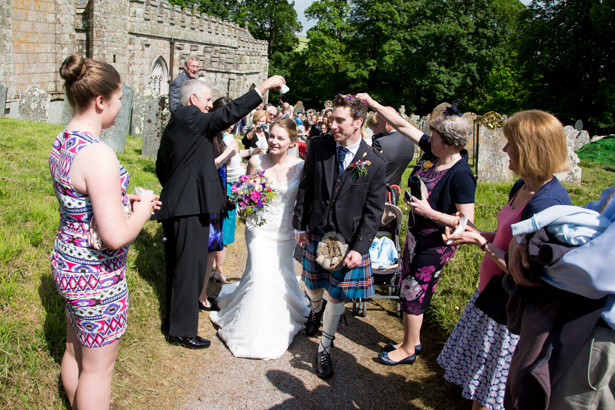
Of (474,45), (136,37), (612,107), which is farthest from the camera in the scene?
(474,45)

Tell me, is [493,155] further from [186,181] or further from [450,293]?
[186,181]

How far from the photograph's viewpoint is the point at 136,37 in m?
20.3

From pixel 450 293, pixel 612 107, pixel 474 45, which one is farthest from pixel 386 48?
pixel 450 293

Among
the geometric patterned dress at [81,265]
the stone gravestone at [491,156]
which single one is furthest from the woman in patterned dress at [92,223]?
the stone gravestone at [491,156]

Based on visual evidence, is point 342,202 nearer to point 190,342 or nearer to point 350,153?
point 350,153

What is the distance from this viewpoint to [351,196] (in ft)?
11.8

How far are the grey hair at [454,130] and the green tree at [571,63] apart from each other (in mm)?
30255

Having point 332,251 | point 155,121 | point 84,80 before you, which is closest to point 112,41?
point 155,121

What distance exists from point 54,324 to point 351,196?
2557mm

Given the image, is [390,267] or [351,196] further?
[390,267]

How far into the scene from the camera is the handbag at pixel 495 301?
2660 mm

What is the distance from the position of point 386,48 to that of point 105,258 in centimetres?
4046

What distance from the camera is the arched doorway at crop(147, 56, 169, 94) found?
72.7 ft

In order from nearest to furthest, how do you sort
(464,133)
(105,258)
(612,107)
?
(105,258)
(464,133)
(612,107)
